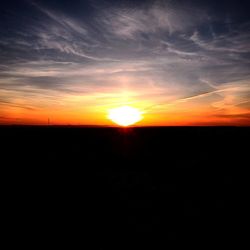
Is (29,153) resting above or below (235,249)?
above

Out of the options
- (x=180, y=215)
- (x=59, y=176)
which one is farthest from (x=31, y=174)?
(x=180, y=215)

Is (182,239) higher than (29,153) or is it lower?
lower

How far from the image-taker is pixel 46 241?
5.61 metres

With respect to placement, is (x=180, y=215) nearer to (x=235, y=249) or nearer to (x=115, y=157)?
(x=235, y=249)

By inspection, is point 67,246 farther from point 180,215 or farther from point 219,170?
point 219,170

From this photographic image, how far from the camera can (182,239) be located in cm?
575

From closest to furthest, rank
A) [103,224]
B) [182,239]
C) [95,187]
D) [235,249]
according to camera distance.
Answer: [235,249]
[182,239]
[103,224]
[95,187]

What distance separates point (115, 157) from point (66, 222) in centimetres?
928

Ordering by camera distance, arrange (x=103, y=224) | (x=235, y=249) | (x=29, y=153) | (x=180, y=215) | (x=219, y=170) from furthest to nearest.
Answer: (x=29, y=153)
(x=219, y=170)
(x=180, y=215)
(x=103, y=224)
(x=235, y=249)

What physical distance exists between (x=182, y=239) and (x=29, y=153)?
12.9 meters

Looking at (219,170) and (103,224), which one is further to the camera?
(219,170)

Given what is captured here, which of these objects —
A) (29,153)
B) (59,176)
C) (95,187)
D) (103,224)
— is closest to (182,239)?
(103,224)

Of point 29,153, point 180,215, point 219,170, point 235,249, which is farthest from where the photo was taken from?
point 29,153


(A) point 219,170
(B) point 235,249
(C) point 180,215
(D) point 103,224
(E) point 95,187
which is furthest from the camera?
(A) point 219,170
